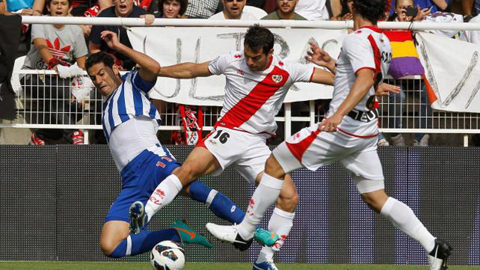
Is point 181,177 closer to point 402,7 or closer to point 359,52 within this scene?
point 359,52

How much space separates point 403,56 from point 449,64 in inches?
21.1

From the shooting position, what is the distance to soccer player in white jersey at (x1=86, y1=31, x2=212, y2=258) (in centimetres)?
1095

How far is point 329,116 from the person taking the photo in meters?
9.73

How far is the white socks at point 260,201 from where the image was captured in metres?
10.3

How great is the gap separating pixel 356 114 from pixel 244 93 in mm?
1608

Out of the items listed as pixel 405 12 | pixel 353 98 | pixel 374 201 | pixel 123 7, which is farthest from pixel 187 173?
pixel 405 12

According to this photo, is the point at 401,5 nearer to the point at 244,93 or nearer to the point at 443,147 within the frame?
the point at 443,147

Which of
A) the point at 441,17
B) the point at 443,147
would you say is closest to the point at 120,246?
the point at 443,147

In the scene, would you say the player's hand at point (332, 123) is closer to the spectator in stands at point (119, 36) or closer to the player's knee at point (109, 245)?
the player's knee at point (109, 245)

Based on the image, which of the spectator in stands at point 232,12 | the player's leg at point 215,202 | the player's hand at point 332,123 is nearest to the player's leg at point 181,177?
the player's leg at point 215,202

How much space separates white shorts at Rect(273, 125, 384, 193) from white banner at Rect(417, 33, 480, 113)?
294 cm

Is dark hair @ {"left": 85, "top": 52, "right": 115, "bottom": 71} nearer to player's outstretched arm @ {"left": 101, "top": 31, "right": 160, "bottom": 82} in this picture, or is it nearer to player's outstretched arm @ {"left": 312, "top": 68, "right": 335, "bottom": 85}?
player's outstretched arm @ {"left": 101, "top": 31, "right": 160, "bottom": 82}

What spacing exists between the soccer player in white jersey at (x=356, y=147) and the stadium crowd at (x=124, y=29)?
9.47 ft

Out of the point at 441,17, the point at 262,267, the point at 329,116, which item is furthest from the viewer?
the point at 441,17
